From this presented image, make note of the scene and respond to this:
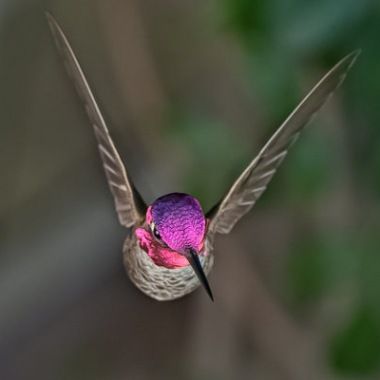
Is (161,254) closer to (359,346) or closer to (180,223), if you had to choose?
(180,223)

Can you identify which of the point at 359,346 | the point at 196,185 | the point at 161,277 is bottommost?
the point at 359,346

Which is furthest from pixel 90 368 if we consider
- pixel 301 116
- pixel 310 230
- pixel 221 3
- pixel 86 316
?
pixel 301 116

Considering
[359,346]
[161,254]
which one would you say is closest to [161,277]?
[161,254]

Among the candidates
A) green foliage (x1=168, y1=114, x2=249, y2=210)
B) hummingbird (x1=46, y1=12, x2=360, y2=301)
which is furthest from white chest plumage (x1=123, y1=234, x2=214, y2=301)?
green foliage (x1=168, y1=114, x2=249, y2=210)

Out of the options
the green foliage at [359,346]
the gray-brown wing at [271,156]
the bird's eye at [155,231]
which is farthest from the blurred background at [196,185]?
the bird's eye at [155,231]

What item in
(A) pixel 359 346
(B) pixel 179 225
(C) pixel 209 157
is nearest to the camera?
(B) pixel 179 225

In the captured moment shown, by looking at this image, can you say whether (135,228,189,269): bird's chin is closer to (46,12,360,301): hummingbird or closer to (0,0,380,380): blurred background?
(46,12,360,301): hummingbird

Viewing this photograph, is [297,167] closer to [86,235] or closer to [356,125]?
[356,125]
